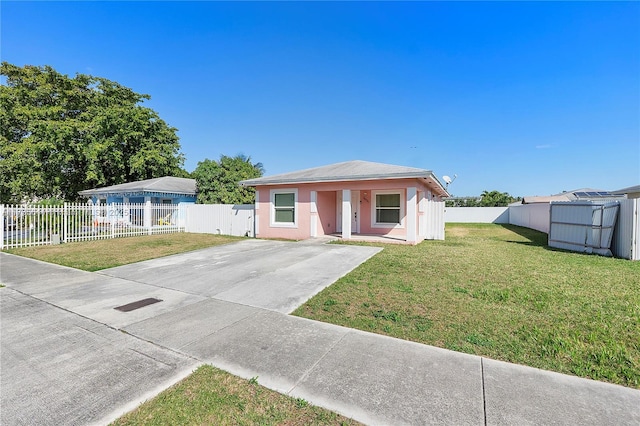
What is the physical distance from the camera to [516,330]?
Answer: 3691mm

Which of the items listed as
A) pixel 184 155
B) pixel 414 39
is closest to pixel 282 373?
pixel 414 39

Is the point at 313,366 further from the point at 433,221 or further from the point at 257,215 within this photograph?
the point at 433,221

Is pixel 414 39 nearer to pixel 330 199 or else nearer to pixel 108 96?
pixel 330 199

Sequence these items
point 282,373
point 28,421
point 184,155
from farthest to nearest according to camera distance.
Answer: point 184,155
point 282,373
point 28,421

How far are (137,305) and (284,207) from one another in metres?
9.28

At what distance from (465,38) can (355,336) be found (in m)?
15.2

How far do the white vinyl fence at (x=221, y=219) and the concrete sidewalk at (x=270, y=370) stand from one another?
418 inches

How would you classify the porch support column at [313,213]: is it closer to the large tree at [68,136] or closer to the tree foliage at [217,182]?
the tree foliage at [217,182]

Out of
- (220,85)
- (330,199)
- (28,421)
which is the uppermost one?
(220,85)

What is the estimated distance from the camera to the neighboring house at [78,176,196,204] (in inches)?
730

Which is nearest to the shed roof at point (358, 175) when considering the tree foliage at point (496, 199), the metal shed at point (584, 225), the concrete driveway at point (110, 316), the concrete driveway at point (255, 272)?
the concrete driveway at point (255, 272)

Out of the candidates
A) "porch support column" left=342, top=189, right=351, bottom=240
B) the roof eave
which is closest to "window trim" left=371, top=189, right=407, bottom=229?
the roof eave

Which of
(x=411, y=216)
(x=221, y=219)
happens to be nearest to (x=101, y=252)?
(x=221, y=219)

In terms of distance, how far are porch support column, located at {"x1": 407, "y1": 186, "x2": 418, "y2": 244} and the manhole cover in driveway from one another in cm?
911
